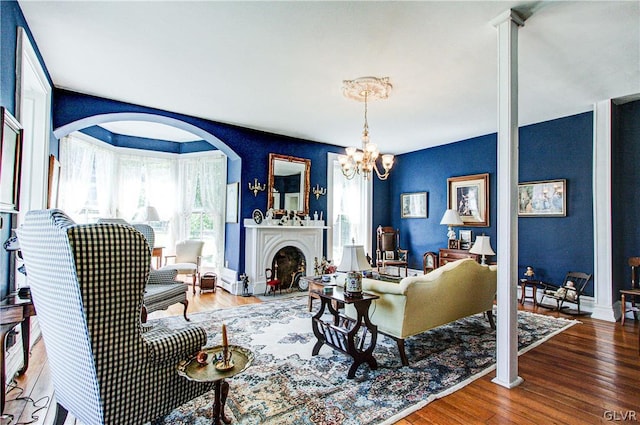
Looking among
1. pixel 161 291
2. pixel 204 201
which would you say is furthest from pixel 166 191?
pixel 161 291

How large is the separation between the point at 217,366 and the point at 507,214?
2.21 m

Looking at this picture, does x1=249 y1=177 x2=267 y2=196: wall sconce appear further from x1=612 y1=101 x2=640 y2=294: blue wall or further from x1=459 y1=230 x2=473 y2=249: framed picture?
x1=612 y1=101 x2=640 y2=294: blue wall

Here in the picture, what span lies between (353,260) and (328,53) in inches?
76.4

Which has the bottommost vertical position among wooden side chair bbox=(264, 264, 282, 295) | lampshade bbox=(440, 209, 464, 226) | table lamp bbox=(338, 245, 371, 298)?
wooden side chair bbox=(264, 264, 282, 295)

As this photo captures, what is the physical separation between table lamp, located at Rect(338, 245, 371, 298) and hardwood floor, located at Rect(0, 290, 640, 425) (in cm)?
101

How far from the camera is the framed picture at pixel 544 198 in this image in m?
4.84

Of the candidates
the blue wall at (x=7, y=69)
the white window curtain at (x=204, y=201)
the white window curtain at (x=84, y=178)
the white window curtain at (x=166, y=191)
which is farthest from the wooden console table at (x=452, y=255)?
the white window curtain at (x=84, y=178)

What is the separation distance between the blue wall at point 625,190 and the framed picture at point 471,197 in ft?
5.77

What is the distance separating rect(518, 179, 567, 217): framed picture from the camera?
4.84 meters

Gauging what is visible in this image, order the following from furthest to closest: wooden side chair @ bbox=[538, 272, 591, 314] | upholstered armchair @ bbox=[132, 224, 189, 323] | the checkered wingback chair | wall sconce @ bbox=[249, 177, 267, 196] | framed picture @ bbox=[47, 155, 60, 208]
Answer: wall sconce @ bbox=[249, 177, 267, 196]
wooden side chair @ bbox=[538, 272, 591, 314]
framed picture @ bbox=[47, 155, 60, 208]
upholstered armchair @ bbox=[132, 224, 189, 323]
the checkered wingback chair

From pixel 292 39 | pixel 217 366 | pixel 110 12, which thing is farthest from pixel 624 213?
pixel 110 12

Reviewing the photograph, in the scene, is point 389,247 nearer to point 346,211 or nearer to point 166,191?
point 346,211

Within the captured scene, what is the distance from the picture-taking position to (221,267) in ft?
20.2

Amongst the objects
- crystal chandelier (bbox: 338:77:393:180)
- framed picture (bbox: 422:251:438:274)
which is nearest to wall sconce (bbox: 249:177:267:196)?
crystal chandelier (bbox: 338:77:393:180)
